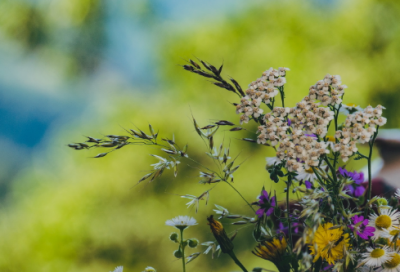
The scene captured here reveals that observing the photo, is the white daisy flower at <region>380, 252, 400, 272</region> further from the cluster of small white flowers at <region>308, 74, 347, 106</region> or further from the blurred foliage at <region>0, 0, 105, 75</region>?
the blurred foliage at <region>0, 0, 105, 75</region>

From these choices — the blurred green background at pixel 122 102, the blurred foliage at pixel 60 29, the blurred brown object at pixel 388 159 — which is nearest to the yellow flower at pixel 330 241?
the blurred brown object at pixel 388 159

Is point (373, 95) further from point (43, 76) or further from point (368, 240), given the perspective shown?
point (43, 76)

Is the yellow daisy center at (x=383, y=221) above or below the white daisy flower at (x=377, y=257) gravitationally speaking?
above

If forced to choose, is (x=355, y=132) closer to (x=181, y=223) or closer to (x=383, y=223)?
(x=383, y=223)

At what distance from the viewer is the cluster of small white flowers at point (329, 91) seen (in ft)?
1.09

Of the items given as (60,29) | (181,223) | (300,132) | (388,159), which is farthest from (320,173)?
(60,29)

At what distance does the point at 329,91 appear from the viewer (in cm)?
34

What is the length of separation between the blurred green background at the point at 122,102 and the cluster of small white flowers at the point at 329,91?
1.91ft

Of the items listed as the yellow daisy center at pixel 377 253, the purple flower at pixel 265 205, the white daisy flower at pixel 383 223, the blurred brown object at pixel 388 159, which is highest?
the blurred brown object at pixel 388 159

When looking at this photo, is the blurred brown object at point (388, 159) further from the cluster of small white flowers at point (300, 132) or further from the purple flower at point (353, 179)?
the cluster of small white flowers at point (300, 132)

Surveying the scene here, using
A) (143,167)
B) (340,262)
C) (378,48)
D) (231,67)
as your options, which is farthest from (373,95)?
(340,262)

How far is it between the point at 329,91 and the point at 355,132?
5 cm

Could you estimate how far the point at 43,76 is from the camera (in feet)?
2.86

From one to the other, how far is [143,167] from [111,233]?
183 mm
